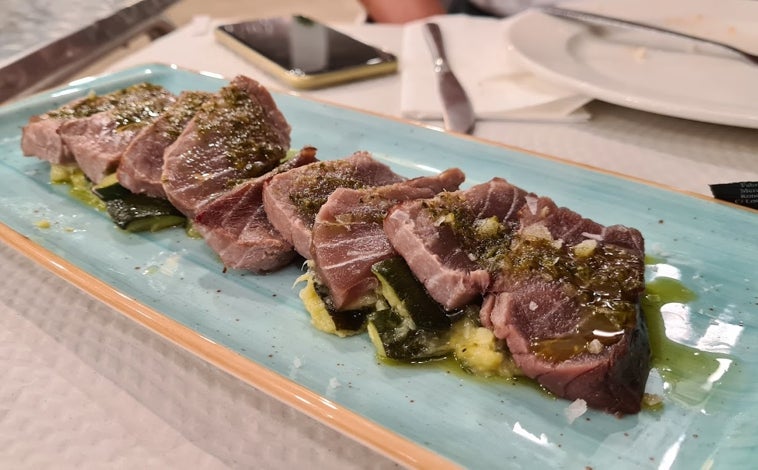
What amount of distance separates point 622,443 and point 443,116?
8.34ft

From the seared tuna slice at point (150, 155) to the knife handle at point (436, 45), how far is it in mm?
2088

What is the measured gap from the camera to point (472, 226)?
89.8 inches

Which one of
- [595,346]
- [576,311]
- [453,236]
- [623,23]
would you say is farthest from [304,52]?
[595,346]

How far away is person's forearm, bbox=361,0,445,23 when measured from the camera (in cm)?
607

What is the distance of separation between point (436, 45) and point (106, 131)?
104 inches

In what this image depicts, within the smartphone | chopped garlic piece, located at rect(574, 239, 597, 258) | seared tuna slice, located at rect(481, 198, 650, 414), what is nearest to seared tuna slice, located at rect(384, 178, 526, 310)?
seared tuna slice, located at rect(481, 198, 650, 414)

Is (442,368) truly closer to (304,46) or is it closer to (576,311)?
(576,311)

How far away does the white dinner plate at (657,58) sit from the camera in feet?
11.5

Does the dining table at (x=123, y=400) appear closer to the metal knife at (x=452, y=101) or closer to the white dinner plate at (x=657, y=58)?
the metal knife at (x=452, y=101)

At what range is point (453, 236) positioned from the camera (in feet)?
7.27

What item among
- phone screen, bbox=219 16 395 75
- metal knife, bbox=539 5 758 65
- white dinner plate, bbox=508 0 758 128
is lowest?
phone screen, bbox=219 16 395 75

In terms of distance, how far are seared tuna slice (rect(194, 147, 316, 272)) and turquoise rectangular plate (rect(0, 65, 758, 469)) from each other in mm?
78

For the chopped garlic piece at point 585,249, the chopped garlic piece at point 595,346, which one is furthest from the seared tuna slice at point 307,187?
the chopped garlic piece at point 595,346

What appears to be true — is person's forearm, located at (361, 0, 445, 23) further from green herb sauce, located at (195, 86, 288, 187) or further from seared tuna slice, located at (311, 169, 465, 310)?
seared tuna slice, located at (311, 169, 465, 310)
